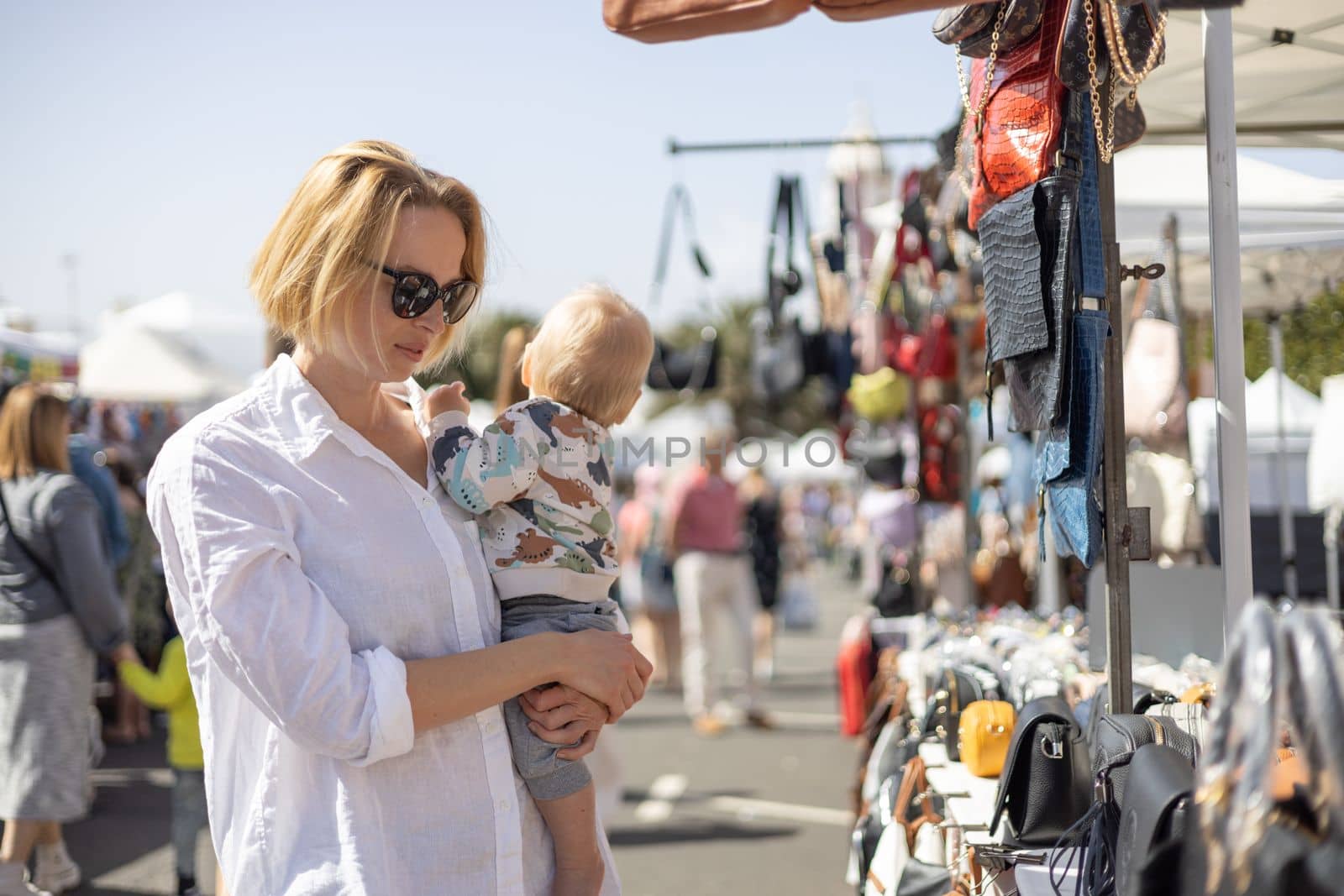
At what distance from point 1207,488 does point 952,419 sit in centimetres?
180

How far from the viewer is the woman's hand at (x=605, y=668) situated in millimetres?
1675

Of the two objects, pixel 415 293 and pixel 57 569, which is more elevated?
pixel 415 293

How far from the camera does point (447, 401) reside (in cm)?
197

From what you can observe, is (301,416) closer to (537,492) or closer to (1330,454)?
(537,492)

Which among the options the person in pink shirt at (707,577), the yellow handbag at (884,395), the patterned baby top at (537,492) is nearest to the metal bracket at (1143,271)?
the patterned baby top at (537,492)

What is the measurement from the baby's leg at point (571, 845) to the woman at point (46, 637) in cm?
364

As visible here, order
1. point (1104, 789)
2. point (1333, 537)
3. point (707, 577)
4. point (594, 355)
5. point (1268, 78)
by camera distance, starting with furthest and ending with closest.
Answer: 1. point (707, 577)
2. point (1333, 537)
3. point (1268, 78)
4. point (594, 355)
5. point (1104, 789)

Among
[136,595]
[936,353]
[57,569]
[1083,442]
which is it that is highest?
[936,353]

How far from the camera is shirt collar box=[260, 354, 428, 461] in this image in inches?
62.5

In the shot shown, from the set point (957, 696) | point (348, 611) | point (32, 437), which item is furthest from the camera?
point (32, 437)

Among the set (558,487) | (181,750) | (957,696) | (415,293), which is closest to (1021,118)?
(558,487)

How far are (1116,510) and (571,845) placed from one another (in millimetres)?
1242

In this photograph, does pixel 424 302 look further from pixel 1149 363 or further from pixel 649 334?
pixel 1149 363

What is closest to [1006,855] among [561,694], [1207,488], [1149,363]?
[561,694]
